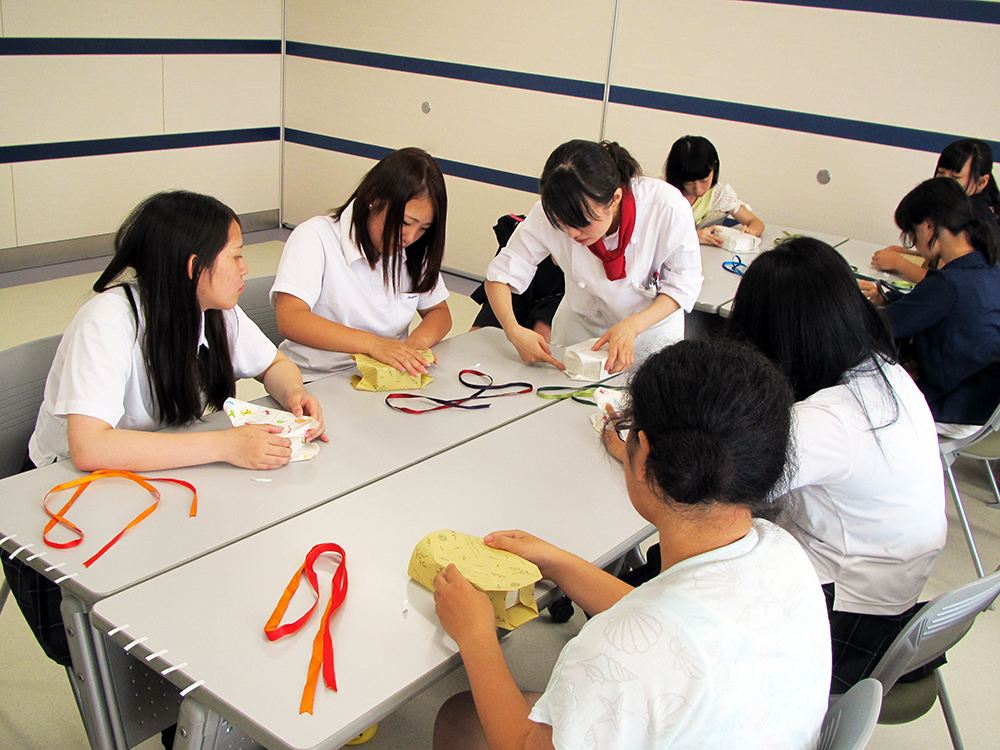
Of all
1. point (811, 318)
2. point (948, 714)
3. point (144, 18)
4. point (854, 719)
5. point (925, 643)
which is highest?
point (144, 18)

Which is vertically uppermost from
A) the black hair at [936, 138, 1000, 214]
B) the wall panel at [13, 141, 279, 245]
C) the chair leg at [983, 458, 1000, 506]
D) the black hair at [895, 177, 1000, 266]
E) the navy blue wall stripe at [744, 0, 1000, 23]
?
the navy blue wall stripe at [744, 0, 1000, 23]

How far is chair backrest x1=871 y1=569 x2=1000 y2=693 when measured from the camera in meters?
1.41

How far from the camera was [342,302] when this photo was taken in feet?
8.04

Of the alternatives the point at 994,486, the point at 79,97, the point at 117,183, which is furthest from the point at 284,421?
the point at 117,183

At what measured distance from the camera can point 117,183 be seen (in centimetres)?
518

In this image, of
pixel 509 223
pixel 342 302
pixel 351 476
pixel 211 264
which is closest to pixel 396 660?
pixel 351 476

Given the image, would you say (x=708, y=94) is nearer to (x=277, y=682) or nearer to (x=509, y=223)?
(x=509, y=223)

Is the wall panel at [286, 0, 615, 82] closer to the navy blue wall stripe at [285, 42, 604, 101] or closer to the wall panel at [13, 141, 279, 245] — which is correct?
the navy blue wall stripe at [285, 42, 604, 101]

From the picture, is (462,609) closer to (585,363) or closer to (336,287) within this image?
(585,363)

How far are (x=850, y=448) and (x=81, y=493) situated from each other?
139 cm

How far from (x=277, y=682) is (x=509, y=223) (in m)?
2.36

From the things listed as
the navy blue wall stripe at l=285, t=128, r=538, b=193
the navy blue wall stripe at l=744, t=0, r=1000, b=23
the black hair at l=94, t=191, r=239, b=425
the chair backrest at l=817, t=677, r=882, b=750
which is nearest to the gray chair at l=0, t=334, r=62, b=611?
the black hair at l=94, t=191, r=239, b=425

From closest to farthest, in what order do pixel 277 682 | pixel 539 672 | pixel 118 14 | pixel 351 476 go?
pixel 277 682
pixel 351 476
pixel 539 672
pixel 118 14

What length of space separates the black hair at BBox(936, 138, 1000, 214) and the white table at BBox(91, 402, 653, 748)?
2636 mm
